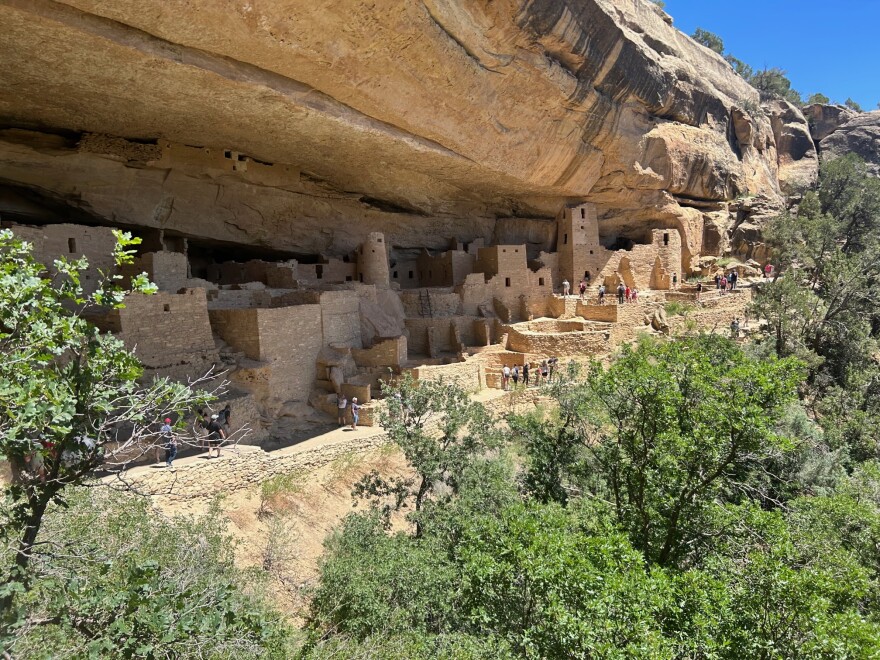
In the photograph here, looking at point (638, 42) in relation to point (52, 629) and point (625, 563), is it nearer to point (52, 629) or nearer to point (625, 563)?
point (625, 563)

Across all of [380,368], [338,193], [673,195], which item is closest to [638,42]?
[673,195]

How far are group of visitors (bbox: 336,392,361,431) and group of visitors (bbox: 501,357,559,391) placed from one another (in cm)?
443

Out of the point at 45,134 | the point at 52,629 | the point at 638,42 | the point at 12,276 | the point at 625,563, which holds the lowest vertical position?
the point at 625,563

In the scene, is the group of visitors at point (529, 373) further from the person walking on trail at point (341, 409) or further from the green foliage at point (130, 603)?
the green foliage at point (130, 603)

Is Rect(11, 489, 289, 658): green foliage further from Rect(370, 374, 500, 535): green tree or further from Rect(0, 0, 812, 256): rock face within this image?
Rect(0, 0, 812, 256): rock face

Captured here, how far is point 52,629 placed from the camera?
14.1 ft

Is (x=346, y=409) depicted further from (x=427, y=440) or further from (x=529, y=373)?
(x=529, y=373)

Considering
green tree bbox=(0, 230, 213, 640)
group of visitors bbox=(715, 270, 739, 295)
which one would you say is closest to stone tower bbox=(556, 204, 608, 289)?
group of visitors bbox=(715, 270, 739, 295)

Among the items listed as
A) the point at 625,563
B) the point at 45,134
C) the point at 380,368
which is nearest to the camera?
the point at 625,563

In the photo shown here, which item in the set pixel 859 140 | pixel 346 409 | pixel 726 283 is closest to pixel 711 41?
pixel 859 140

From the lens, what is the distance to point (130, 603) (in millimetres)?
3514

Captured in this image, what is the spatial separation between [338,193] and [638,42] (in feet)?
31.8

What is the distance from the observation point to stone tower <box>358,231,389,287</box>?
16109mm

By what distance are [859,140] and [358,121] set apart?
111 ft
